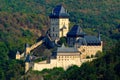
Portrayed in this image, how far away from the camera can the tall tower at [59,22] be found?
86.3 metres

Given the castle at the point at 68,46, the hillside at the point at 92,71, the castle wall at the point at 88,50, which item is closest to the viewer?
the hillside at the point at 92,71

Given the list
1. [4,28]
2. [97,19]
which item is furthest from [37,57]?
[97,19]

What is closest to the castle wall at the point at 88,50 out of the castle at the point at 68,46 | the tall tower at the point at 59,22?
the castle at the point at 68,46

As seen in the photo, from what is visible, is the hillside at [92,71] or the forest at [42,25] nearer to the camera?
the hillside at [92,71]

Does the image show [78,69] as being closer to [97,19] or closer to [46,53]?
[46,53]

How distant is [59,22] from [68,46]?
3775 millimetres

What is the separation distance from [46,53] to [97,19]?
161 feet

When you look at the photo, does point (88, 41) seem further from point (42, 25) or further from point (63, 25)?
point (42, 25)

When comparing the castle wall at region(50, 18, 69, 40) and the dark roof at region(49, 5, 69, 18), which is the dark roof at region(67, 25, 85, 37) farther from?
the dark roof at region(49, 5, 69, 18)

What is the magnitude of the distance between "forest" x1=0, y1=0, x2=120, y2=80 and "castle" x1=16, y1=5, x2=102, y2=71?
A: 1122 millimetres

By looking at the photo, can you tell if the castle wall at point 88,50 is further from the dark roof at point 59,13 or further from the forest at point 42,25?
the dark roof at point 59,13

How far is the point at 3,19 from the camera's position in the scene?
126 meters

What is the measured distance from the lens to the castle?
80688mm

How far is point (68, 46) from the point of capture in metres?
83.7
